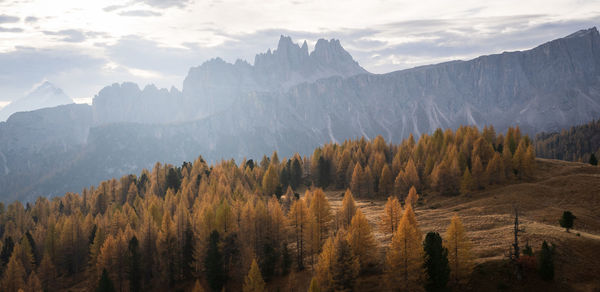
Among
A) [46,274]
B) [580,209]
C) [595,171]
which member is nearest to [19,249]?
[46,274]

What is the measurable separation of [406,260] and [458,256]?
582 centimetres

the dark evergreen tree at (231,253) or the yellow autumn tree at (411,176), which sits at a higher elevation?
the yellow autumn tree at (411,176)

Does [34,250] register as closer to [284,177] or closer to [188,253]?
[188,253]

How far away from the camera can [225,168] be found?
127062mm

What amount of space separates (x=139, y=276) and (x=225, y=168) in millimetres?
65039

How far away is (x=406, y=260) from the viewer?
142 ft

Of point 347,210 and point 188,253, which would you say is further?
point 188,253

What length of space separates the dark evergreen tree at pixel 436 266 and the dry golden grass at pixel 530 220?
294 centimetres

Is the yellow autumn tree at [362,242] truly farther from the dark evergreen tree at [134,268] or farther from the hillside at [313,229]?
the dark evergreen tree at [134,268]

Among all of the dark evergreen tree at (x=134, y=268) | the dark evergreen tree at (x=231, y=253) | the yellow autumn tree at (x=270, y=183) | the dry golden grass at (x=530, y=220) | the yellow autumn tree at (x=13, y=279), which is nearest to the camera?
the dry golden grass at (x=530, y=220)

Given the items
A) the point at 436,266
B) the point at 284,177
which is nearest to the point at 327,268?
the point at 436,266

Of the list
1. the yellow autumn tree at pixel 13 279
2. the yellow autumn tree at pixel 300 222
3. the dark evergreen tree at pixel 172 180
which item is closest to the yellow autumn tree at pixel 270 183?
the dark evergreen tree at pixel 172 180

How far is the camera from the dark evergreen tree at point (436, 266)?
41.3 meters

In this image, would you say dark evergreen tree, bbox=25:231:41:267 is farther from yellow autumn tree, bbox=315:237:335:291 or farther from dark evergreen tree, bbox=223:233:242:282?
yellow autumn tree, bbox=315:237:335:291
